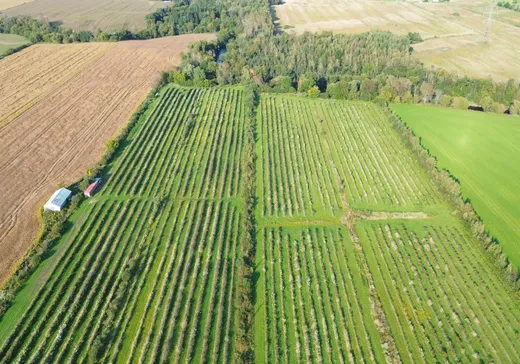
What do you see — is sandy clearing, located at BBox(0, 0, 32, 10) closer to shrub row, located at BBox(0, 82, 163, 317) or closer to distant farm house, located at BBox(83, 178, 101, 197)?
shrub row, located at BBox(0, 82, 163, 317)

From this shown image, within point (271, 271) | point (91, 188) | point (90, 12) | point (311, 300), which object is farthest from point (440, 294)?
point (90, 12)

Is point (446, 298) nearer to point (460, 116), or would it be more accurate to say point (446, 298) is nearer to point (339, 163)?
point (339, 163)

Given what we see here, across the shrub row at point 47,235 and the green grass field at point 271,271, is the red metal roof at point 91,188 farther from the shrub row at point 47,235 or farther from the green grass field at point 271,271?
the green grass field at point 271,271

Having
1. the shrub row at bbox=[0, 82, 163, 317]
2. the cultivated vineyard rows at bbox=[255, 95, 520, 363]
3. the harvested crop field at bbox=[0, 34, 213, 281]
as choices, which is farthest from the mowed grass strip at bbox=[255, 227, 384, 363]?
the harvested crop field at bbox=[0, 34, 213, 281]

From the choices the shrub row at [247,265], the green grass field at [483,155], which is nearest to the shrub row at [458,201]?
the green grass field at [483,155]

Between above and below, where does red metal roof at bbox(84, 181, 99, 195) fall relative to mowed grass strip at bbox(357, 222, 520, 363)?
above
